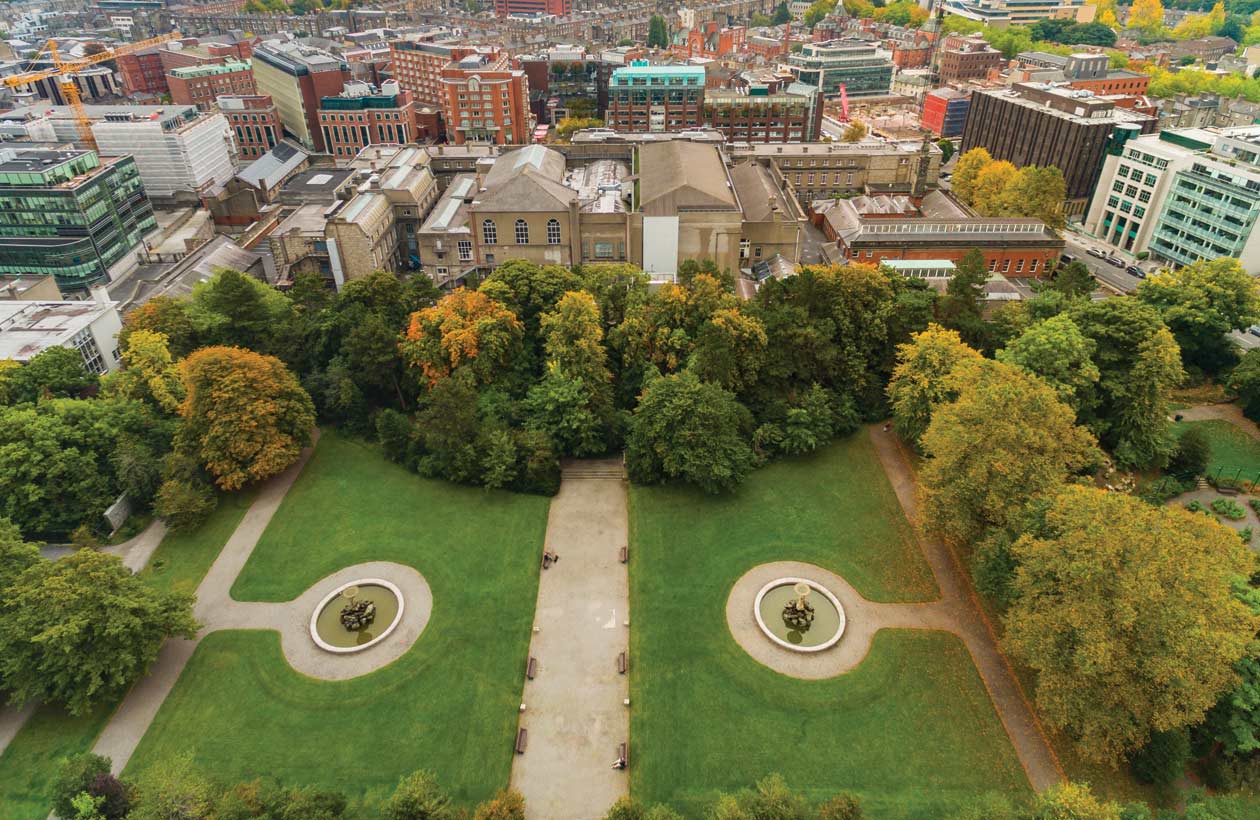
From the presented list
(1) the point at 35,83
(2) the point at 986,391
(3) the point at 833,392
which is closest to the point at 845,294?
(3) the point at 833,392

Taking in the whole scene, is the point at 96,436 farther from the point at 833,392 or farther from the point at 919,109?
the point at 919,109

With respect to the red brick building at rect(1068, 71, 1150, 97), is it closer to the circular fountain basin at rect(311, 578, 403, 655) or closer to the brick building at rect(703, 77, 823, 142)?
the brick building at rect(703, 77, 823, 142)

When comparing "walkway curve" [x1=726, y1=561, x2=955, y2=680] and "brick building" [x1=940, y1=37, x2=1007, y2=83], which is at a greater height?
"brick building" [x1=940, y1=37, x2=1007, y2=83]

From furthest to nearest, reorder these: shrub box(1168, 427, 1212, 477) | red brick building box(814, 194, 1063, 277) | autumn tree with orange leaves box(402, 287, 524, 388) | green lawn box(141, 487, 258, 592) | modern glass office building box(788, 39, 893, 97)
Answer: modern glass office building box(788, 39, 893, 97), red brick building box(814, 194, 1063, 277), autumn tree with orange leaves box(402, 287, 524, 388), shrub box(1168, 427, 1212, 477), green lawn box(141, 487, 258, 592)

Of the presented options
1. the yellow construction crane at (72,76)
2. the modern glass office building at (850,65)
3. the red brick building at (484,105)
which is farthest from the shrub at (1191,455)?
the modern glass office building at (850,65)

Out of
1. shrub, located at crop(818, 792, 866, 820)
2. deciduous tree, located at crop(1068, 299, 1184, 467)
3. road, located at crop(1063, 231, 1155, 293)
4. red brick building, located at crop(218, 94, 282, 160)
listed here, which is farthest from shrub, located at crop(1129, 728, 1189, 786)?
red brick building, located at crop(218, 94, 282, 160)

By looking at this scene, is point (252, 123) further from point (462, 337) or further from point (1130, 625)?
point (1130, 625)

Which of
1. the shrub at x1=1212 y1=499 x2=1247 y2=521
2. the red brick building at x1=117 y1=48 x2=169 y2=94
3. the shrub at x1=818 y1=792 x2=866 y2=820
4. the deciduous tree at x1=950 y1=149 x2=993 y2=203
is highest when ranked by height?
the red brick building at x1=117 y1=48 x2=169 y2=94

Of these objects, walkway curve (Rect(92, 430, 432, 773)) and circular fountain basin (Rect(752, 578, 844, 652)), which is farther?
circular fountain basin (Rect(752, 578, 844, 652))
